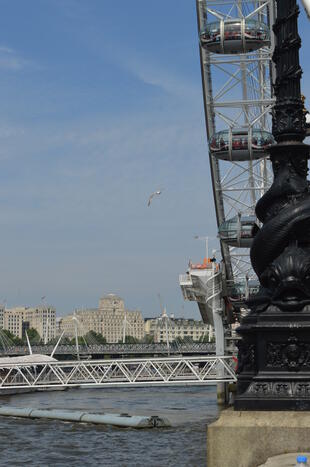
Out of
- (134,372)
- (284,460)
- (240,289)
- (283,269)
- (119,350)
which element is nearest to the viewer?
(284,460)

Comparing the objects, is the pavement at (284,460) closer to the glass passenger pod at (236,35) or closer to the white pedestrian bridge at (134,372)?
the glass passenger pod at (236,35)

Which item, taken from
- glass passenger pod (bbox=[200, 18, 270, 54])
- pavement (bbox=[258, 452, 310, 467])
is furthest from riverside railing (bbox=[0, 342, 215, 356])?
pavement (bbox=[258, 452, 310, 467])

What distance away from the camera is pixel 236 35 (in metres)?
48.2

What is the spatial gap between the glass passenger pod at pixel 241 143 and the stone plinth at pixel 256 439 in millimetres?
41773

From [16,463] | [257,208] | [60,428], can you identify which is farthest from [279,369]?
[60,428]

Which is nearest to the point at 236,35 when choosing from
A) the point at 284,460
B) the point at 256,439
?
the point at 256,439

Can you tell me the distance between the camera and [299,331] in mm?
11055

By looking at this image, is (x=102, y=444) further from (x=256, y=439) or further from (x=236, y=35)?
(x=256, y=439)

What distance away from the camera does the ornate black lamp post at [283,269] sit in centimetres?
1102

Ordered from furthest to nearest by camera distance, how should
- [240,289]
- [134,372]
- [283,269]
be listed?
1. [240,289]
2. [134,372]
3. [283,269]

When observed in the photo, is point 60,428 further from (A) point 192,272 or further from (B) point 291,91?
(B) point 291,91

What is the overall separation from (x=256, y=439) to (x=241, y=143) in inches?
1663

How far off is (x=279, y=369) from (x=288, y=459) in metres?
1.37

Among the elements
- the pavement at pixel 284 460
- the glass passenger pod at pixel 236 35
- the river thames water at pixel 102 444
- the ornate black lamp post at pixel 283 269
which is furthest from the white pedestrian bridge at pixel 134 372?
the pavement at pixel 284 460
